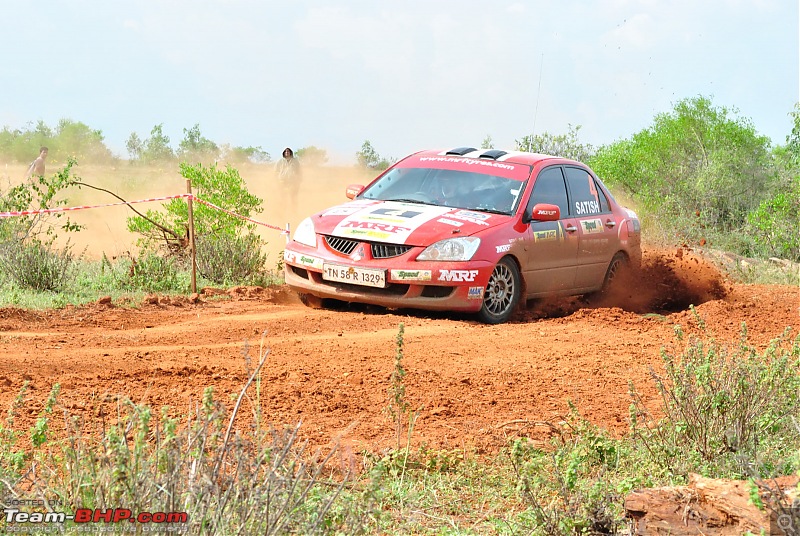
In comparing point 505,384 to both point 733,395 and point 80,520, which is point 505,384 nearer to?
point 733,395

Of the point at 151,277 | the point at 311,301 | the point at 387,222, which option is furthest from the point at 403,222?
the point at 151,277

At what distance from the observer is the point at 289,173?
2566 centimetres

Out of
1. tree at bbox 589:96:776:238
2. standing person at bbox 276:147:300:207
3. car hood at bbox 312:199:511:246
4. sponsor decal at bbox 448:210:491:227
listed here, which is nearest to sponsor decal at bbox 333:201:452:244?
car hood at bbox 312:199:511:246

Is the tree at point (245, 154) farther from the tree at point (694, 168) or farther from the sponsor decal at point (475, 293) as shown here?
the sponsor decal at point (475, 293)

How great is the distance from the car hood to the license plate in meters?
0.33

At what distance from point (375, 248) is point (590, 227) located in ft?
9.96

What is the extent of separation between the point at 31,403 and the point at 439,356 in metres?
3.39

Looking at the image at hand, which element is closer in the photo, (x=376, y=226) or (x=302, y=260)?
(x=376, y=226)

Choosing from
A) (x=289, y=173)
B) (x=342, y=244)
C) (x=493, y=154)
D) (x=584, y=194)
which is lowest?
(x=342, y=244)

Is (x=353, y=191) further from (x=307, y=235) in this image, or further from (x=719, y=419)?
(x=719, y=419)

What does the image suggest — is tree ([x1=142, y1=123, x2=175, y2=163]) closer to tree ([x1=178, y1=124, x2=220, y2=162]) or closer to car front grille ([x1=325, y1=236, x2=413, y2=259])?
tree ([x1=178, y1=124, x2=220, y2=162])

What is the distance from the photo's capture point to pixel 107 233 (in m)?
27.4

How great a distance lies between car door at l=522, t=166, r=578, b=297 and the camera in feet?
37.5

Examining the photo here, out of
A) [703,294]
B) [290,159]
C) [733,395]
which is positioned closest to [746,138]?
[290,159]
